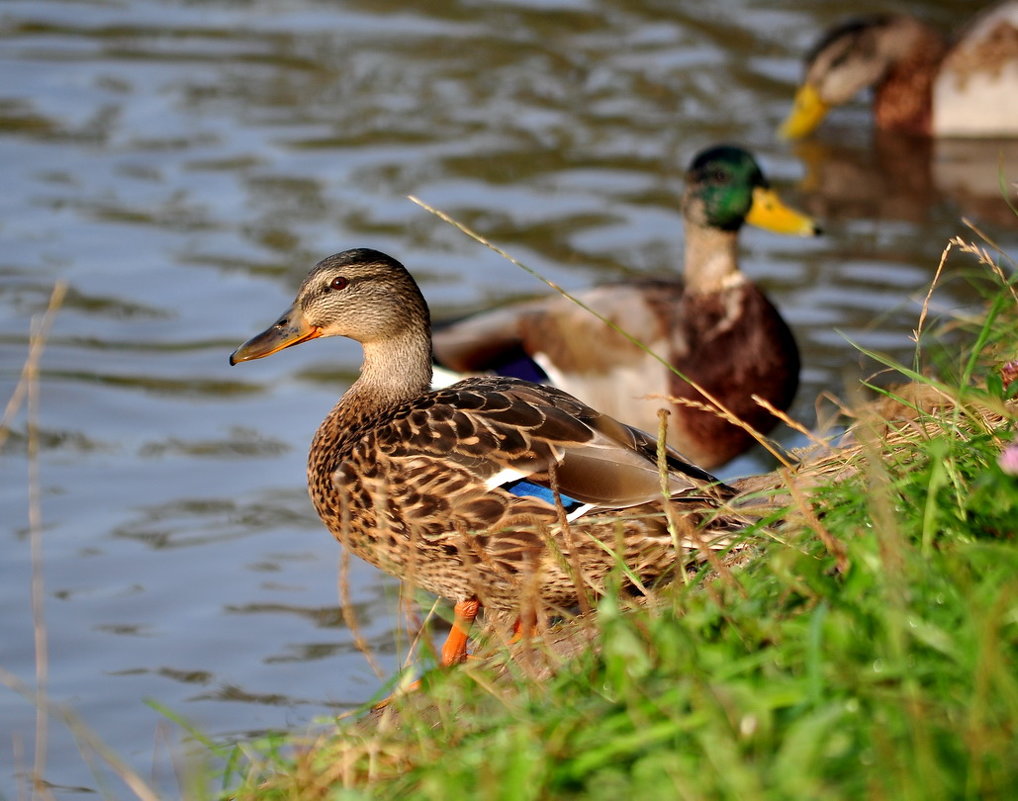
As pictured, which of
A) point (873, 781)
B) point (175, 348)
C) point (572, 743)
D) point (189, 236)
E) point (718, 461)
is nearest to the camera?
point (873, 781)

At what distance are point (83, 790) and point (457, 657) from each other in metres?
1.04

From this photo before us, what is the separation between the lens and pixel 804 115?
31.1 ft

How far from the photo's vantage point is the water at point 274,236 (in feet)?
15.5

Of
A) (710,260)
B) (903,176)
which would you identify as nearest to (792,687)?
(710,260)

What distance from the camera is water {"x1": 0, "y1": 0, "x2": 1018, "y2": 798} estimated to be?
4.72 metres

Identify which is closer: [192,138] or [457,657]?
[457,657]

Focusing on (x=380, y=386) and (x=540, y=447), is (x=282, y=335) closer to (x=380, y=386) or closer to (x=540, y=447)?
(x=380, y=386)

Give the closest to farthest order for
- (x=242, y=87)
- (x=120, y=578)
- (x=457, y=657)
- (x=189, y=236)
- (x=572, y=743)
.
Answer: (x=572, y=743), (x=457, y=657), (x=120, y=578), (x=189, y=236), (x=242, y=87)

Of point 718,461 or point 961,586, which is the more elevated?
point 961,586

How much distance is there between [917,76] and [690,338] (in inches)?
180

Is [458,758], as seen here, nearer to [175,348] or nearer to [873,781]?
[873,781]

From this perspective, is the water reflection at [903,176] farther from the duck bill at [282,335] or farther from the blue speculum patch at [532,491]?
the blue speculum patch at [532,491]

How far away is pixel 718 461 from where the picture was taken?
5.80 m

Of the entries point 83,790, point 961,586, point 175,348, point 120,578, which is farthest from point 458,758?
point 175,348
